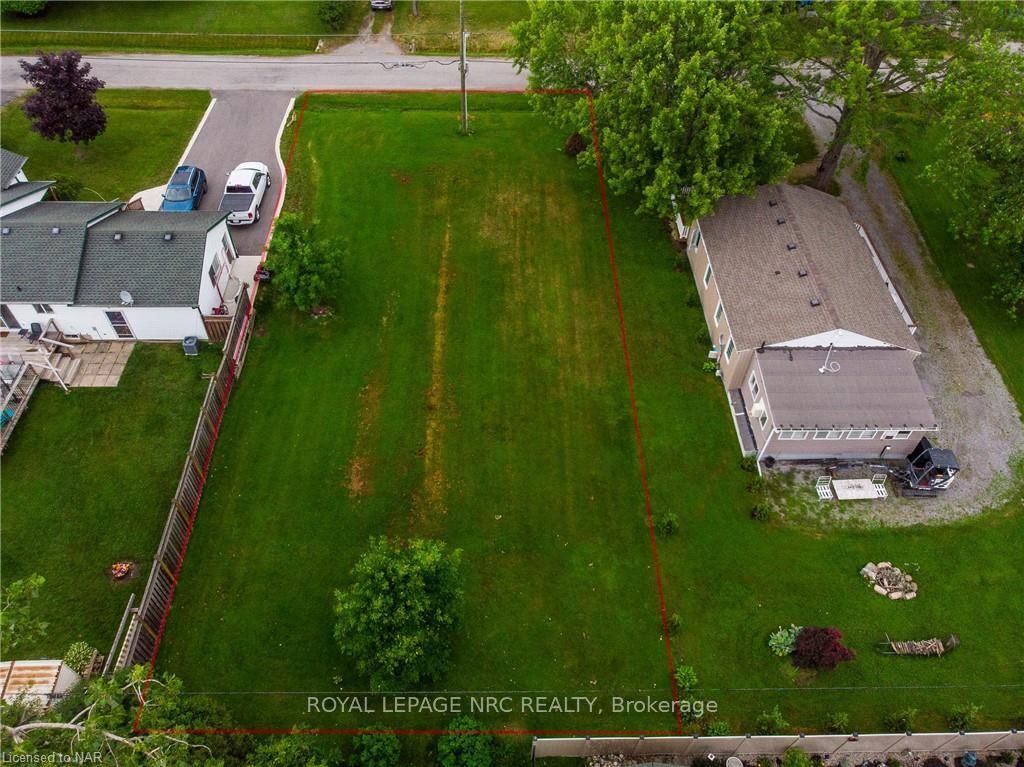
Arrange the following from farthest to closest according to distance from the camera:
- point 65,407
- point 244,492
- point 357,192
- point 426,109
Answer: point 426,109 → point 357,192 → point 65,407 → point 244,492

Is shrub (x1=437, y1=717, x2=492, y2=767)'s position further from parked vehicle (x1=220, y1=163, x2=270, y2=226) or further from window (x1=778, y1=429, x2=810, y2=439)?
parked vehicle (x1=220, y1=163, x2=270, y2=226)

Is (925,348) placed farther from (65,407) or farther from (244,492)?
(65,407)

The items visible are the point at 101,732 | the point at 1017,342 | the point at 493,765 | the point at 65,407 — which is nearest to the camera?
the point at 101,732

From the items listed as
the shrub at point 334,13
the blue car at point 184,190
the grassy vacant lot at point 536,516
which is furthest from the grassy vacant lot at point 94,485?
the shrub at point 334,13

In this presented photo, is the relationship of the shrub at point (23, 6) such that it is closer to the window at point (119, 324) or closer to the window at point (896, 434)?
the window at point (119, 324)

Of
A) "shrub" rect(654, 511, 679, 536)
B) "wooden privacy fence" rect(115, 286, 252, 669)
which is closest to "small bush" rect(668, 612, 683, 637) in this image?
"shrub" rect(654, 511, 679, 536)

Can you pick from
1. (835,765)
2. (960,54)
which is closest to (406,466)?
(835,765)
